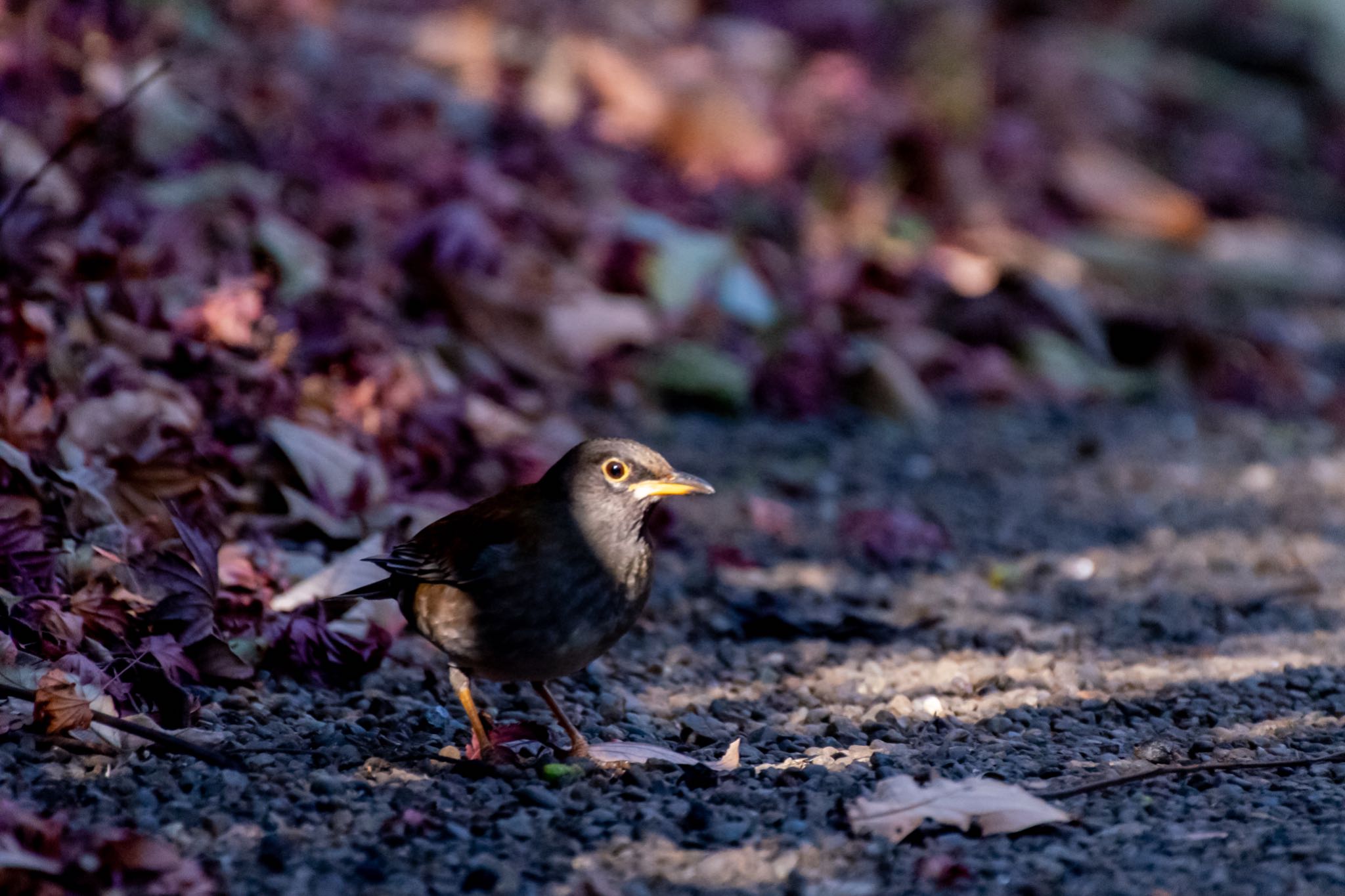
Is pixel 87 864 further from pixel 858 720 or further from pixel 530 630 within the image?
pixel 858 720

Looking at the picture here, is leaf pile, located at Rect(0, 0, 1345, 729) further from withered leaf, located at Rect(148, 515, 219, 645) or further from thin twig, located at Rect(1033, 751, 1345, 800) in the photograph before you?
thin twig, located at Rect(1033, 751, 1345, 800)

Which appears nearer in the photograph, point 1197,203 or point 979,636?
point 979,636

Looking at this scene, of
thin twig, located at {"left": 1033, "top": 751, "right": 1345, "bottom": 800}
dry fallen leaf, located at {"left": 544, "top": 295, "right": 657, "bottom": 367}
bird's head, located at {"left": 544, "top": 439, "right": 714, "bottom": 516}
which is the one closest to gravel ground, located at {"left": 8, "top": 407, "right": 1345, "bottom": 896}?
thin twig, located at {"left": 1033, "top": 751, "right": 1345, "bottom": 800}

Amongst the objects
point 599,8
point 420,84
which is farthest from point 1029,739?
point 599,8

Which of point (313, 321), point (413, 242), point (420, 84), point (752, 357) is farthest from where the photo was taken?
point (420, 84)

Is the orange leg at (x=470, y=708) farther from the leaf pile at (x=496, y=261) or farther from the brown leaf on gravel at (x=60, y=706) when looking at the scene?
the brown leaf on gravel at (x=60, y=706)

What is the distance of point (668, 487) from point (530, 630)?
516 mm

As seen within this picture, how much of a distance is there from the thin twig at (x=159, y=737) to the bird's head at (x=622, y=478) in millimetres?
1060

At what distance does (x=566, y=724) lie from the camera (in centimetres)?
399

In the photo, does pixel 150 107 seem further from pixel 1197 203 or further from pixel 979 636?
pixel 1197 203

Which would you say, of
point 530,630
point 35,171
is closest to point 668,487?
point 530,630

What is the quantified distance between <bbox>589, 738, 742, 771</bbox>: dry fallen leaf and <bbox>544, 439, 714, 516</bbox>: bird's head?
592mm

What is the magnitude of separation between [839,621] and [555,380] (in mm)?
2346

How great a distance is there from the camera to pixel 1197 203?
481 inches
